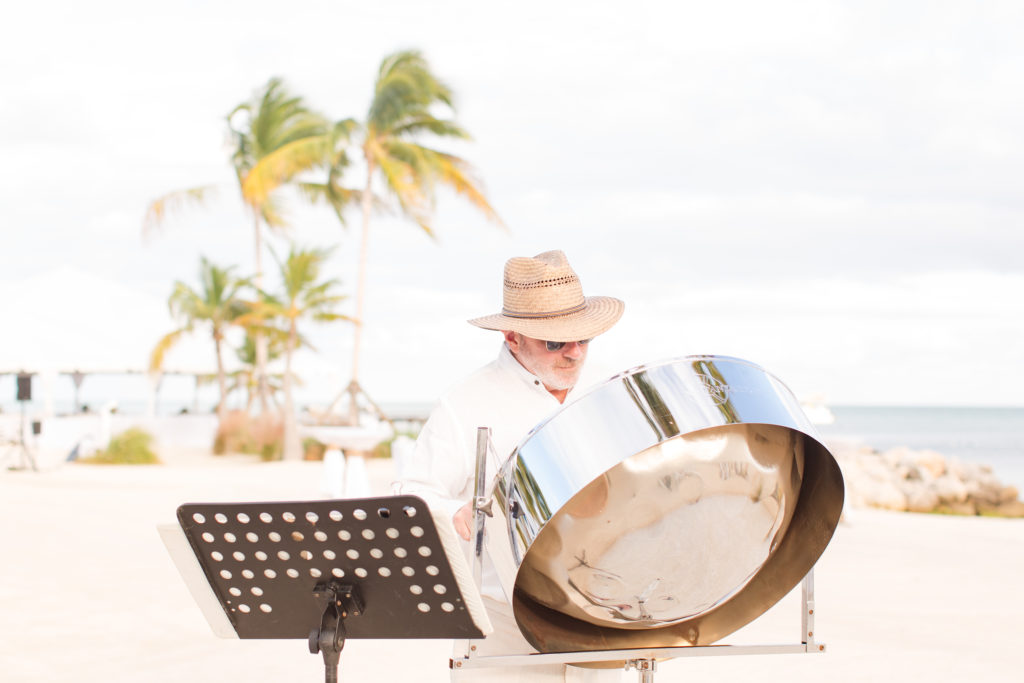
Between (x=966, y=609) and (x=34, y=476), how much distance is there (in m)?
7.70

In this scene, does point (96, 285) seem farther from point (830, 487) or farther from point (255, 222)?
point (830, 487)

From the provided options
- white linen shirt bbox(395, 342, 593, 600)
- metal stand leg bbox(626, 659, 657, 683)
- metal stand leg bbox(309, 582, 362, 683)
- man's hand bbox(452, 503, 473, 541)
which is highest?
white linen shirt bbox(395, 342, 593, 600)

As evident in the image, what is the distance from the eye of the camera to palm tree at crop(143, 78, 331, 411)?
12.1 metres

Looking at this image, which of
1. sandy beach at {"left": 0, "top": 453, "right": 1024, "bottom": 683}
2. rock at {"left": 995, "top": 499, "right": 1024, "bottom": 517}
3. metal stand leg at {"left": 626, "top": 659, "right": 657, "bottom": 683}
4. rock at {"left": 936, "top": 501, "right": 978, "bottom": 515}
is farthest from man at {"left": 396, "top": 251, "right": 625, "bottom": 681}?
rock at {"left": 995, "top": 499, "right": 1024, "bottom": 517}

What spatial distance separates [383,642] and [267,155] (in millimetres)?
10578

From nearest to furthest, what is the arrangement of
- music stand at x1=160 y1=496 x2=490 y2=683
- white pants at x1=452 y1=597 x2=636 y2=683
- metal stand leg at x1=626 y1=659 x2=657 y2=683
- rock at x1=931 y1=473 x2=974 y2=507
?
music stand at x1=160 y1=496 x2=490 y2=683 → metal stand leg at x1=626 y1=659 x2=657 y2=683 → white pants at x1=452 y1=597 x2=636 y2=683 → rock at x1=931 y1=473 x2=974 y2=507

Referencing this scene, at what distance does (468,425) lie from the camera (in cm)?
150

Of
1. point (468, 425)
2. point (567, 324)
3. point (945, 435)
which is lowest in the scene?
point (945, 435)

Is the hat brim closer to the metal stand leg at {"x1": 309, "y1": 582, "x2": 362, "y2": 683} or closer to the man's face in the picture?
the man's face

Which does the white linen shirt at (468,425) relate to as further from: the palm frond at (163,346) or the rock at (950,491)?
the palm frond at (163,346)

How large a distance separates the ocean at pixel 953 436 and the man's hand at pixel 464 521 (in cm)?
1670

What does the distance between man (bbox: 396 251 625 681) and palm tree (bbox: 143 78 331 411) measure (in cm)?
1082

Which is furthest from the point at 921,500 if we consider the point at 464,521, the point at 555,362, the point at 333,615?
the point at 333,615

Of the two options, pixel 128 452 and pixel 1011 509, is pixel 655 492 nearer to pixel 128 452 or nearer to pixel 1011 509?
pixel 128 452
